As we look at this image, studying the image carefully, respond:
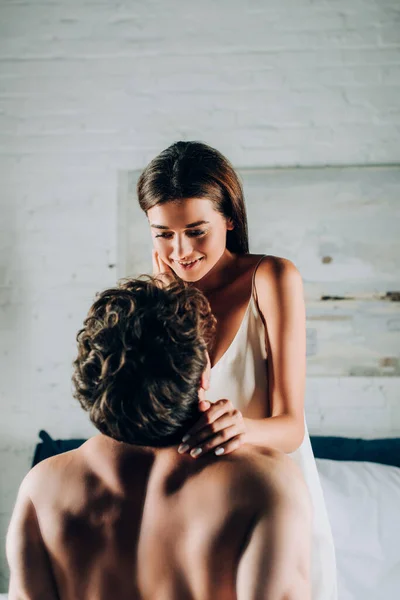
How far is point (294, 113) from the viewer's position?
244 cm

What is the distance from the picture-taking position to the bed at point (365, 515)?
6.13 feet

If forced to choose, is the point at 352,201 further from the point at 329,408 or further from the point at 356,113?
the point at 329,408

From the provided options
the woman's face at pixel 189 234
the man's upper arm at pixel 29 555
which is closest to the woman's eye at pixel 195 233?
the woman's face at pixel 189 234

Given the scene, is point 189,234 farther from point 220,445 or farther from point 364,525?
point 364,525

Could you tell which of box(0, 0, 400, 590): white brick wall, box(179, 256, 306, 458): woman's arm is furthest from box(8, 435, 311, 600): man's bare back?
box(0, 0, 400, 590): white brick wall

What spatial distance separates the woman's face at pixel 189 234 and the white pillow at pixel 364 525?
1125 mm

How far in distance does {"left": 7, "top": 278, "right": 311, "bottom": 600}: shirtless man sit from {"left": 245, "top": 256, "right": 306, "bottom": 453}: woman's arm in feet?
1.23

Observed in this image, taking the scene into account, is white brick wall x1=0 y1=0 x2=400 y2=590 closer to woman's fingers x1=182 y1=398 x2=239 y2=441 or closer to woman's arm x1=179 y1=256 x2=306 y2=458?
woman's arm x1=179 y1=256 x2=306 y2=458

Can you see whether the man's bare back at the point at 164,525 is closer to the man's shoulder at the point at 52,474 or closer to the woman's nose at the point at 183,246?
the man's shoulder at the point at 52,474

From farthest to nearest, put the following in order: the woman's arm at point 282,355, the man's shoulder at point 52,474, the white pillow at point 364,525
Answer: the white pillow at point 364,525 → the woman's arm at point 282,355 → the man's shoulder at point 52,474

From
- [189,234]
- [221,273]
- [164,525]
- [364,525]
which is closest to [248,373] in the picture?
[221,273]

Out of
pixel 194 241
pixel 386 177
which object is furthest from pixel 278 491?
pixel 386 177

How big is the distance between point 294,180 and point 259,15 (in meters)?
0.69

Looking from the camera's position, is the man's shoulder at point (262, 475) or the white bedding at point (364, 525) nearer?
the man's shoulder at point (262, 475)
